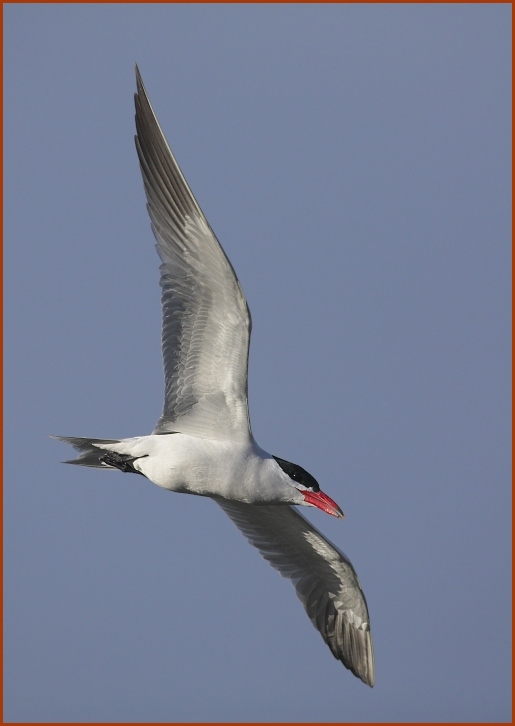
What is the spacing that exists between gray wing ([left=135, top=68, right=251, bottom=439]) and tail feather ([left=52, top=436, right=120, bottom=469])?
94 cm

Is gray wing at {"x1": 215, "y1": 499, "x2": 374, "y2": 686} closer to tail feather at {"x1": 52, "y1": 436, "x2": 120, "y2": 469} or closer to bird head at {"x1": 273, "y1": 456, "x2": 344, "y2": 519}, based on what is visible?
bird head at {"x1": 273, "y1": 456, "x2": 344, "y2": 519}

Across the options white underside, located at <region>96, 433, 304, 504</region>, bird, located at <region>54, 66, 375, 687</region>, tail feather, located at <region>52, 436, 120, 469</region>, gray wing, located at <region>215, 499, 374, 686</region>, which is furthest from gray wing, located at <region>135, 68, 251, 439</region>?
gray wing, located at <region>215, 499, 374, 686</region>

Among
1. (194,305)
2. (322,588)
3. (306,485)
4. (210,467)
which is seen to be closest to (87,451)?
(210,467)

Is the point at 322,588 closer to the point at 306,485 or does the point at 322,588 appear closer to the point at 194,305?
the point at 306,485

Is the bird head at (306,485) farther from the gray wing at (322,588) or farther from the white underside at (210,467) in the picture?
the gray wing at (322,588)

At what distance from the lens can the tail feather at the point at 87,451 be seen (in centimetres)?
1046

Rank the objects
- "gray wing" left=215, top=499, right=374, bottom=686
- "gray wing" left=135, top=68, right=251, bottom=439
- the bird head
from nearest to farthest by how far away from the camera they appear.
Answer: "gray wing" left=135, top=68, right=251, bottom=439, the bird head, "gray wing" left=215, top=499, right=374, bottom=686

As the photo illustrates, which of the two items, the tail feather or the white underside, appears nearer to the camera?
the white underside

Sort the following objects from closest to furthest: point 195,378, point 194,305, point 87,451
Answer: point 194,305
point 195,378
point 87,451

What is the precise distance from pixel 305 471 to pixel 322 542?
175 cm

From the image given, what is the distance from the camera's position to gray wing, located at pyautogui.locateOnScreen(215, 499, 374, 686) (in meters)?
12.1

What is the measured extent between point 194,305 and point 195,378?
77 centimetres

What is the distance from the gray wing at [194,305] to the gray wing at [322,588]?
215 cm

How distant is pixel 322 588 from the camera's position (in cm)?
1220
